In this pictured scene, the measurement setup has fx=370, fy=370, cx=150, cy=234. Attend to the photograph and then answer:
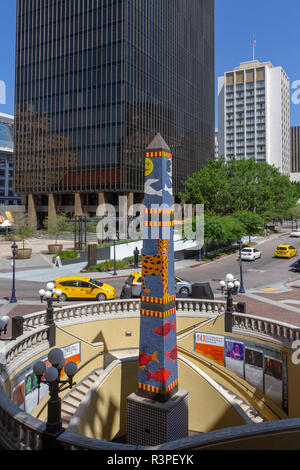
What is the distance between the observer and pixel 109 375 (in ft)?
48.7

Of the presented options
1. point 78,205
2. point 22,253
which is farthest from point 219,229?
point 78,205

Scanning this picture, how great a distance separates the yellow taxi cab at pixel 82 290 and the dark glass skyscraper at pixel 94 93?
52.2 meters

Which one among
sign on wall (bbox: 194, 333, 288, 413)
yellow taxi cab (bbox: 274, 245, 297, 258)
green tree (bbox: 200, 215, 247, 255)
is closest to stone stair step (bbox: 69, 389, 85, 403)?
sign on wall (bbox: 194, 333, 288, 413)

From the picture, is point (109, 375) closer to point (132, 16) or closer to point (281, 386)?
point (281, 386)

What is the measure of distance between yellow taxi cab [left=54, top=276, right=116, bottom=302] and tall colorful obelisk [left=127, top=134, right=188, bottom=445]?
511 inches

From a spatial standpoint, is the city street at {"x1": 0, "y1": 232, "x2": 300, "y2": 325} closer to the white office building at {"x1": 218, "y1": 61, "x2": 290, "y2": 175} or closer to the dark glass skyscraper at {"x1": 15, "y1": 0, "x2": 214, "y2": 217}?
the dark glass skyscraper at {"x1": 15, "y1": 0, "x2": 214, "y2": 217}

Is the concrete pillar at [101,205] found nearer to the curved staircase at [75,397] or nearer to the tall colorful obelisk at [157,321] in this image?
the curved staircase at [75,397]

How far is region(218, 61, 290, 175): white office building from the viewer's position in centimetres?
13750

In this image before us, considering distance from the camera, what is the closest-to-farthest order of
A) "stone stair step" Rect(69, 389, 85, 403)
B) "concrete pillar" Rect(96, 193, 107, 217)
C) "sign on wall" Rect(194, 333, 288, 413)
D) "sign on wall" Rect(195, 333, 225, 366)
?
"sign on wall" Rect(194, 333, 288, 413), "stone stair step" Rect(69, 389, 85, 403), "sign on wall" Rect(195, 333, 225, 366), "concrete pillar" Rect(96, 193, 107, 217)

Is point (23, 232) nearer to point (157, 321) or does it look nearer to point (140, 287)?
point (140, 287)

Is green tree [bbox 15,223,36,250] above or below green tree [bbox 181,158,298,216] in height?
below

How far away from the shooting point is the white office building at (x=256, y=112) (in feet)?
451

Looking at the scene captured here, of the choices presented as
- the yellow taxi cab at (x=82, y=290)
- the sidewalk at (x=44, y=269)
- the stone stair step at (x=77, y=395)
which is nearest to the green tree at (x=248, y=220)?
the sidewalk at (x=44, y=269)

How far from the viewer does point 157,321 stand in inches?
447
